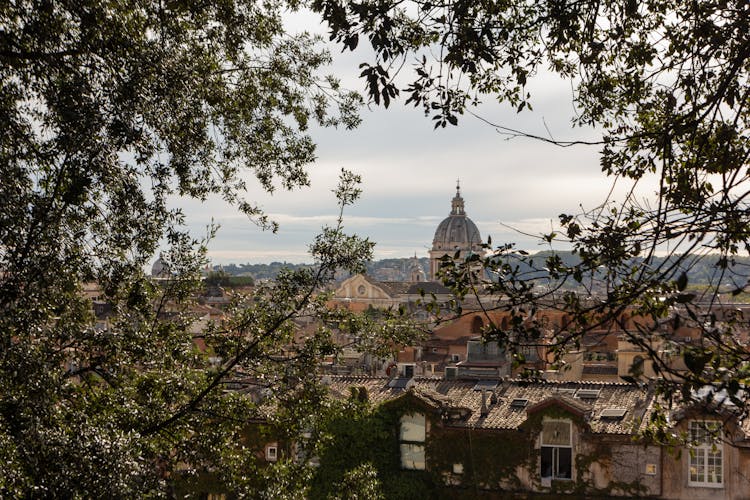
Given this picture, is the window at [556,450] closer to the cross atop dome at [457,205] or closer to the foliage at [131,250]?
the foliage at [131,250]

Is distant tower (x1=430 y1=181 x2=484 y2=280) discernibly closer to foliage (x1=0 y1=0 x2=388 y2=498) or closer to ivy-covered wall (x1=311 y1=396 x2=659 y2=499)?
ivy-covered wall (x1=311 y1=396 x2=659 y2=499)

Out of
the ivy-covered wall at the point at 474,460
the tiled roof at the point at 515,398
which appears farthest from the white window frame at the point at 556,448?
the tiled roof at the point at 515,398

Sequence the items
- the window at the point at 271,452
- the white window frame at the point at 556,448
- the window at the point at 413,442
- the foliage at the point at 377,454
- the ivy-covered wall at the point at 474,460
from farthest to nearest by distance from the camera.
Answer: the window at the point at 413,442, the window at the point at 271,452, the foliage at the point at 377,454, the white window frame at the point at 556,448, the ivy-covered wall at the point at 474,460

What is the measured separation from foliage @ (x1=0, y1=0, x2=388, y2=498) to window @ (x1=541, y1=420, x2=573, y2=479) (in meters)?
13.7

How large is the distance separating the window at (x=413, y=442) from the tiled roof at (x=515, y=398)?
696 millimetres

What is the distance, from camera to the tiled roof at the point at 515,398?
2305 centimetres

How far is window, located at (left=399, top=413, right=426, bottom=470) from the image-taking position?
80.6 ft

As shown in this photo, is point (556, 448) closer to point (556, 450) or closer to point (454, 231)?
point (556, 450)

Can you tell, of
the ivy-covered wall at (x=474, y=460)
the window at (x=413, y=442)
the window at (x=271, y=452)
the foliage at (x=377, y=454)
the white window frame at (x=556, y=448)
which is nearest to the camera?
the ivy-covered wall at (x=474, y=460)

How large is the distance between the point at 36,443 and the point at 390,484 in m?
18.8

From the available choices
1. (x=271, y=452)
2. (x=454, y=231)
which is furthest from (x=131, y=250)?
(x=454, y=231)

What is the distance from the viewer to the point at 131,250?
847 cm

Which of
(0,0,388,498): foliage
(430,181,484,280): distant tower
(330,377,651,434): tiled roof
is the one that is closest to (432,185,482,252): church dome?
(430,181,484,280): distant tower

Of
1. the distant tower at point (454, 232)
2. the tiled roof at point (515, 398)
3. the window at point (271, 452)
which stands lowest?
the window at point (271, 452)
